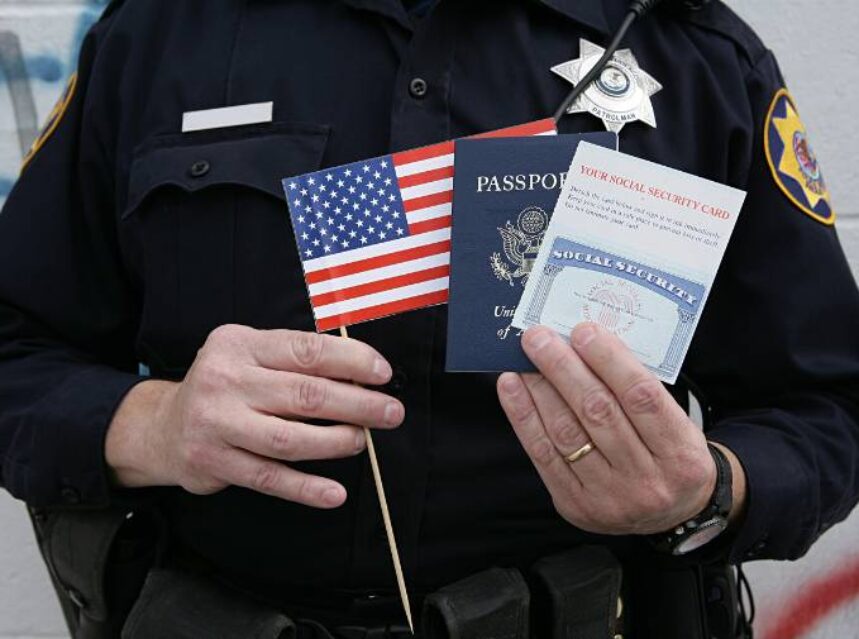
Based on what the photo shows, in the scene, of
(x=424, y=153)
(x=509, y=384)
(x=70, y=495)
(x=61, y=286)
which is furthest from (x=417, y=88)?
(x=70, y=495)

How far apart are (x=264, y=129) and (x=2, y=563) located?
3.97 feet

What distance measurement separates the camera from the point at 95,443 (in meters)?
1.10

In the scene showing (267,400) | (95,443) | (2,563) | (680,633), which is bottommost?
(2,563)

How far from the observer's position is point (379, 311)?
0.99 m

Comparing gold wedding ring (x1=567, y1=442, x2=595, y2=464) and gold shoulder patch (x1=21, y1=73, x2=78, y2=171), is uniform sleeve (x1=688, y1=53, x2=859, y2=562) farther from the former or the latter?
gold shoulder patch (x1=21, y1=73, x2=78, y2=171)

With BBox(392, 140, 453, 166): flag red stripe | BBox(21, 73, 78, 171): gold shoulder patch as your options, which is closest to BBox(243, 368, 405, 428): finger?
BBox(392, 140, 453, 166): flag red stripe

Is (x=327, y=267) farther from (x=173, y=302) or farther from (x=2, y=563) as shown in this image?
(x=2, y=563)

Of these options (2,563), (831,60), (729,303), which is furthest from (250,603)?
(831,60)

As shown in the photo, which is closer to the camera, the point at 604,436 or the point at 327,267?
the point at 604,436

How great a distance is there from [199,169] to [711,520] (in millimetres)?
620

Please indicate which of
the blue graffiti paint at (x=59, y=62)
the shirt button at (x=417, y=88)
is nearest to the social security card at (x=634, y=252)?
the shirt button at (x=417, y=88)

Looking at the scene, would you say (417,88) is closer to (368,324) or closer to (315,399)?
(368,324)

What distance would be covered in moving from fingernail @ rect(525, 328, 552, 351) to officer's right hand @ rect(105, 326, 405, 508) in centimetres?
13

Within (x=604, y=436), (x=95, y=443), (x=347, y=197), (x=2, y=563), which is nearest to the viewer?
(x=604, y=436)
